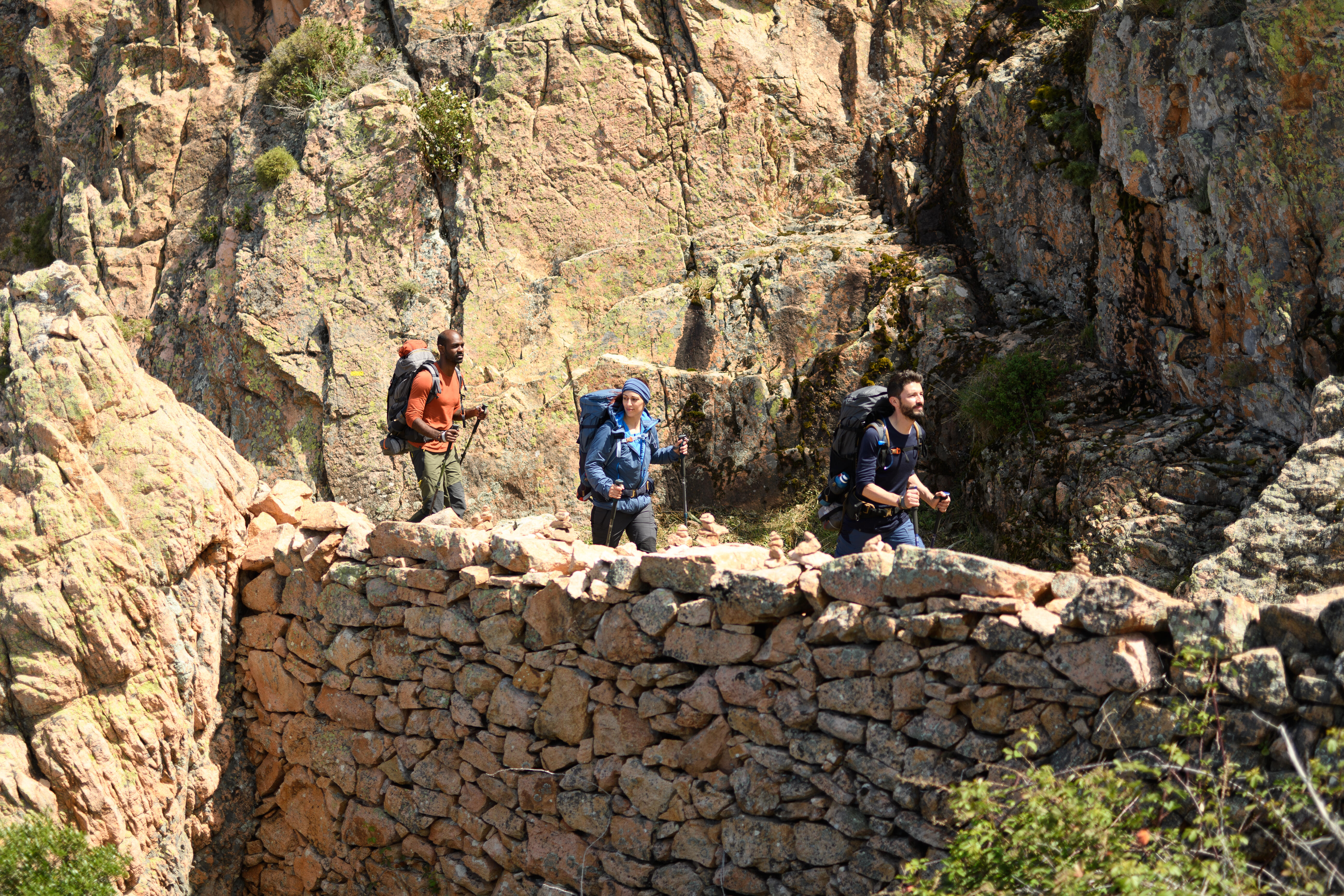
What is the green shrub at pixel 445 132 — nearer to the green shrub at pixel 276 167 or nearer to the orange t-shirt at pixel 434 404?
the green shrub at pixel 276 167

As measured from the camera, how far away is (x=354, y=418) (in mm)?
12883

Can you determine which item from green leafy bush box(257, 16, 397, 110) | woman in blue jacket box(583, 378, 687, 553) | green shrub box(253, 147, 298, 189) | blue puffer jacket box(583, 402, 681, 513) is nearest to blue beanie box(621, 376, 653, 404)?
woman in blue jacket box(583, 378, 687, 553)

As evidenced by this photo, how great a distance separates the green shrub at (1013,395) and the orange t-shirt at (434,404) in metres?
4.88

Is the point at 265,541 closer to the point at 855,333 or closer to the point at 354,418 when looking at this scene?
the point at 354,418

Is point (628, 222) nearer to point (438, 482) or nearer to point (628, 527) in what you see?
point (438, 482)

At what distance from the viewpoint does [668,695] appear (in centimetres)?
599

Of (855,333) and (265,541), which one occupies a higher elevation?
(855,333)

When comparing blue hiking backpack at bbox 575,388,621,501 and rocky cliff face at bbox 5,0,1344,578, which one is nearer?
blue hiking backpack at bbox 575,388,621,501

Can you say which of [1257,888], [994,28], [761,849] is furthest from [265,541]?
[994,28]

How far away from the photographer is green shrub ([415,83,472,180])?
13.5 m

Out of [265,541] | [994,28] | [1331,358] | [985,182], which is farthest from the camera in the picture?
[994,28]

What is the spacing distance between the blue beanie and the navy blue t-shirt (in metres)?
1.85

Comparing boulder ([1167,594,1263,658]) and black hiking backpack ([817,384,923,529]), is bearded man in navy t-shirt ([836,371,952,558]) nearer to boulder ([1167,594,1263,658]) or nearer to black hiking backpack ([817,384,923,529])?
black hiking backpack ([817,384,923,529])

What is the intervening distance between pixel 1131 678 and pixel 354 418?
34.5 ft
